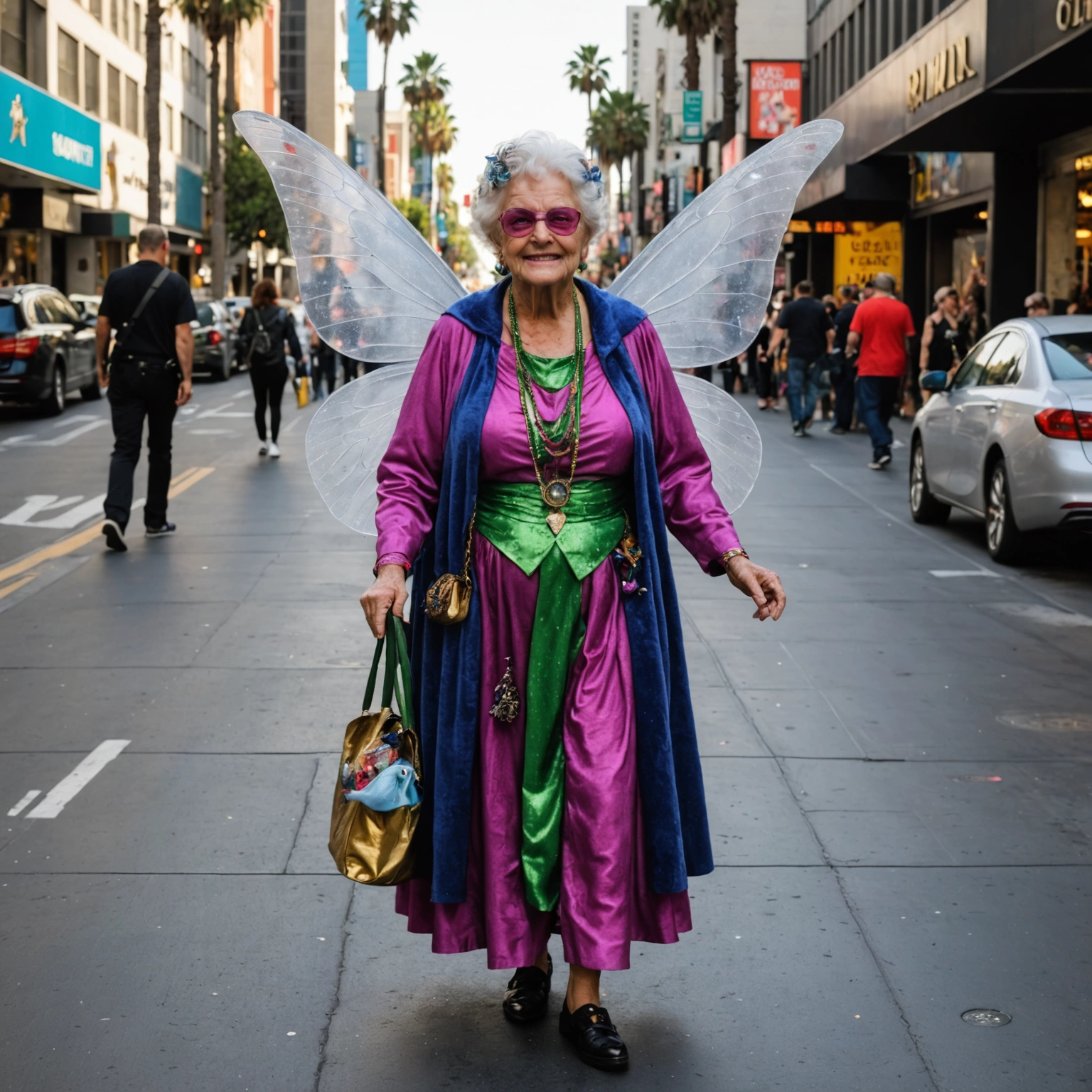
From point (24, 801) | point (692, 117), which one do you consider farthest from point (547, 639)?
point (692, 117)

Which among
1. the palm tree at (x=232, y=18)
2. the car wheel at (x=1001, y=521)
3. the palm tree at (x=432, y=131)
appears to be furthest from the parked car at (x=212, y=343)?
the palm tree at (x=432, y=131)

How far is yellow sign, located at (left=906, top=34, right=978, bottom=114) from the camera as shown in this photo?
56.5ft

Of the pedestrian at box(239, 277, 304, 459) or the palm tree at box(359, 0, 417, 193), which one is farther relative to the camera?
the palm tree at box(359, 0, 417, 193)

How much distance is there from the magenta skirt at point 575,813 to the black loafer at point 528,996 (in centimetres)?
18

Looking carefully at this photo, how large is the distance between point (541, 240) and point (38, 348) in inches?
784

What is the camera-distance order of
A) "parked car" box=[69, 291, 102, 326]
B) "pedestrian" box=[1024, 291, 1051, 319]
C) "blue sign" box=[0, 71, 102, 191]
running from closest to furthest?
1. "pedestrian" box=[1024, 291, 1051, 319]
2. "parked car" box=[69, 291, 102, 326]
3. "blue sign" box=[0, 71, 102, 191]

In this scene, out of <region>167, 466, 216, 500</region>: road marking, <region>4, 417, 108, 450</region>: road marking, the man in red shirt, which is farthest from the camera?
<region>4, 417, 108, 450</region>: road marking

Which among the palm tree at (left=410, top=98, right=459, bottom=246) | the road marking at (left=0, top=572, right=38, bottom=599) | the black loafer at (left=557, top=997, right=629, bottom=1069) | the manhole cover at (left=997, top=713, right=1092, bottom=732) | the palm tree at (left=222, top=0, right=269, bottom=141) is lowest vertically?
the black loafer at (left=557, top=997, right=629, bottom=1069)

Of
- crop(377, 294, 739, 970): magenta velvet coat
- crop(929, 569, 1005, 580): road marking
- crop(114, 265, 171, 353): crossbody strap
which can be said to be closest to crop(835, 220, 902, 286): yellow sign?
crop(929, 569, 1005, 580): road marking

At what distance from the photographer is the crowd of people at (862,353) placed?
16828 mm

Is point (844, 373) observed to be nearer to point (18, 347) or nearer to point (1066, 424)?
point (18, 347)

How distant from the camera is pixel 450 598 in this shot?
350 cm

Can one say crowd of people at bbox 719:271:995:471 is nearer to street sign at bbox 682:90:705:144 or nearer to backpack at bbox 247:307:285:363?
backpack at bbox 247:307:285:363

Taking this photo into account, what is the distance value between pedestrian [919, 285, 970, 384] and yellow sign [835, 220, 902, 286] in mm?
13341
